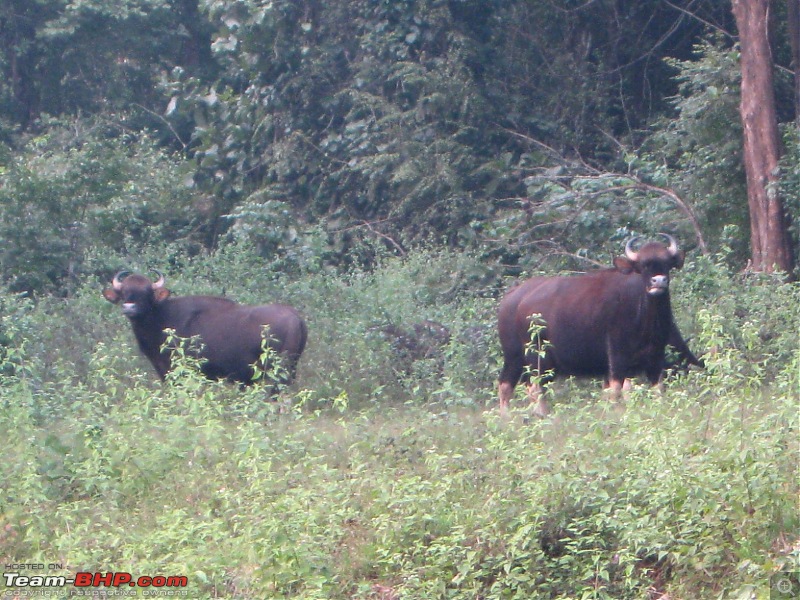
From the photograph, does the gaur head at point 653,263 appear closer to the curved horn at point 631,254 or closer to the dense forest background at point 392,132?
the curved horn at point 631,254

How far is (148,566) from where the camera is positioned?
586 cm

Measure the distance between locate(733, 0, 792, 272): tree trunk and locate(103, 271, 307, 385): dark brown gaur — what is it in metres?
5.71

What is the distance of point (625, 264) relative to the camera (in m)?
9.80

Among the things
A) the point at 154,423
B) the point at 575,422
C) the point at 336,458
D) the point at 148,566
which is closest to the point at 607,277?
the point at 575,422

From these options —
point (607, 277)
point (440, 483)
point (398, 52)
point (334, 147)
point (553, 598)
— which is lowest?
point (553, 598)

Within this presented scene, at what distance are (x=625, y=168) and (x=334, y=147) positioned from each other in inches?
182

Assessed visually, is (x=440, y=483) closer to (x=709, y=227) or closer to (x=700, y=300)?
(x=700, y=300)

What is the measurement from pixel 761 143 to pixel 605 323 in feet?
14.1

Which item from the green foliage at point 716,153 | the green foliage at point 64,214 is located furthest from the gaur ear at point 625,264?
the green foliage at point 64,214

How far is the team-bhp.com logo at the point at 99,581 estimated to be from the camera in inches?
225

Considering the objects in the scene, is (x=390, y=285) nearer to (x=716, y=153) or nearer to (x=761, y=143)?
(x=716, y=153)

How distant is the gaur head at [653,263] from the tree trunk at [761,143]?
337 centimetres

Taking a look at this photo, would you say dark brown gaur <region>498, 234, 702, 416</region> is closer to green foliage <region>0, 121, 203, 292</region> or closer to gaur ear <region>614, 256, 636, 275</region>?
gaur ear <region>614, 256, 636, 275</region>

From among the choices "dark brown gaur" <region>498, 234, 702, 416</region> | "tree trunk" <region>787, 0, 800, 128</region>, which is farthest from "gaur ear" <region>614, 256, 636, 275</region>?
"tree trunk" <region>787, 0, 800, 128</region>
